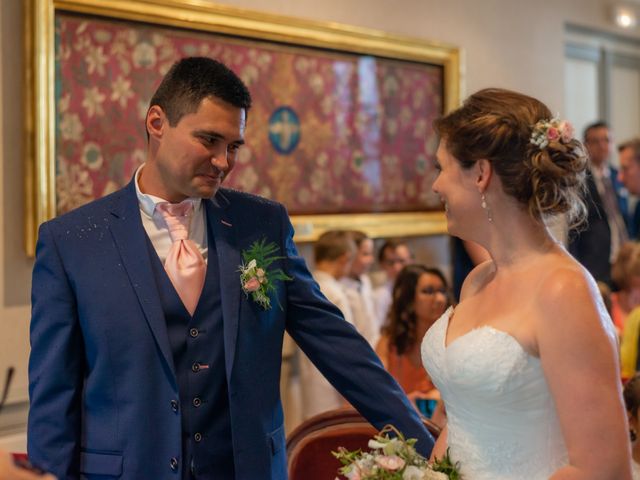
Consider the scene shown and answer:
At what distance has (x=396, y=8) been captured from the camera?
5652 millimetres

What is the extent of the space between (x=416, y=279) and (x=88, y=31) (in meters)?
1.88

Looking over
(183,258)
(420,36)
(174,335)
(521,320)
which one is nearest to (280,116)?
(420,36)

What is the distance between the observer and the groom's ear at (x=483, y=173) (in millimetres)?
1958

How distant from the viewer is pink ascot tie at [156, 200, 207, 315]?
229cm

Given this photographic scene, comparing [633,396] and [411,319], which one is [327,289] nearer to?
[411,319]

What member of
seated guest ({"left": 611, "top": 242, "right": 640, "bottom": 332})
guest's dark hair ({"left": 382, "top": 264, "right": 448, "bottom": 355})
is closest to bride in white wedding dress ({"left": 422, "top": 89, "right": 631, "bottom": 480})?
guest's dark hair ({"left": 382, "top": 264, "right": 448, "bottom": 355})

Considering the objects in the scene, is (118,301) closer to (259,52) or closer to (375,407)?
(375,407)

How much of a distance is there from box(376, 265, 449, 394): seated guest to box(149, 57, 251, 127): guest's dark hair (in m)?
2.19

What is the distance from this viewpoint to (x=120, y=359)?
7.16ft

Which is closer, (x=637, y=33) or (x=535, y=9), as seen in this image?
(x=535, y=9)

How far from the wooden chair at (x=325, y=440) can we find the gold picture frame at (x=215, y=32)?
1.82m

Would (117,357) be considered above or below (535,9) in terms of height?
below

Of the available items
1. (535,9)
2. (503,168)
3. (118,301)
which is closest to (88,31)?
(118,301)

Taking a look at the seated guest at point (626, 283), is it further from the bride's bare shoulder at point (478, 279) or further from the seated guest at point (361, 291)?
the bride's bare shoulder at point (478, 279)
